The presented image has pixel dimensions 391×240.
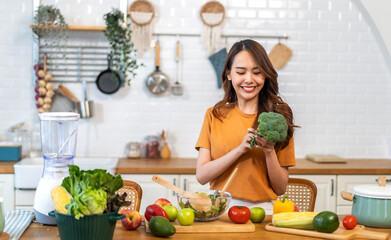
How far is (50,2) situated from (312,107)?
8.58 feet

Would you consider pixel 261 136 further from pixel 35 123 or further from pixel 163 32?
pixel 35 123

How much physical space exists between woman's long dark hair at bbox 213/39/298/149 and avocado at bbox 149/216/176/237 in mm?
842

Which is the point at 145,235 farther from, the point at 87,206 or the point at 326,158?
the point at 326,158

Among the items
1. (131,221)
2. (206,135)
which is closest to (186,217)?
(131,221)

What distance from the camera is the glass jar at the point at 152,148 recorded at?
4621 mm

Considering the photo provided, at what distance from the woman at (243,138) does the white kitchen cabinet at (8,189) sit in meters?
2.00

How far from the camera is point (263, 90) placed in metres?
2.72

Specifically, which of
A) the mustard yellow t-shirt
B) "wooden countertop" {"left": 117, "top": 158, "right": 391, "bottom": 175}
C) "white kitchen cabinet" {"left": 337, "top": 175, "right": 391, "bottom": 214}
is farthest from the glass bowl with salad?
"white kitchen cabinet" {"left": 337, "top": 175, "right": 391, "bottom": 214}

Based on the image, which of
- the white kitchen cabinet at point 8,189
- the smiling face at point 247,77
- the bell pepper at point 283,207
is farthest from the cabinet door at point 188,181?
the bell pepper at point 283,207

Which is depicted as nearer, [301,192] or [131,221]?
[131,221]

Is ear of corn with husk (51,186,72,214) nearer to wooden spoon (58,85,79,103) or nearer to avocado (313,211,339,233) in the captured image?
avocado (313,211,339,233)

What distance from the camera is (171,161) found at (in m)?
4.51

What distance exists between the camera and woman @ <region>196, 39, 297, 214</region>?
2545mm

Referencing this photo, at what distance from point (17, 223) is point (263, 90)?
1.38m
